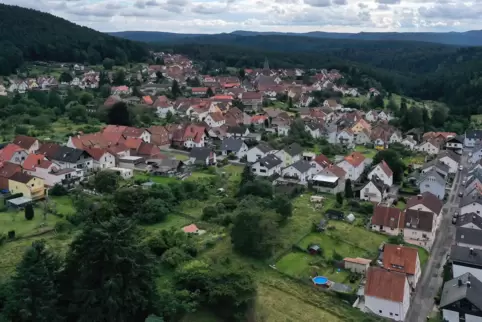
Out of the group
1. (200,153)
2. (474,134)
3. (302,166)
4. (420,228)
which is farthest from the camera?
(474,134)

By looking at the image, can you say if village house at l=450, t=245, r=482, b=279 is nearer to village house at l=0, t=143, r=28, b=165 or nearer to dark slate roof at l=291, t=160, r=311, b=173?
dark slate roof at l=291, t=160, r=311, b=173

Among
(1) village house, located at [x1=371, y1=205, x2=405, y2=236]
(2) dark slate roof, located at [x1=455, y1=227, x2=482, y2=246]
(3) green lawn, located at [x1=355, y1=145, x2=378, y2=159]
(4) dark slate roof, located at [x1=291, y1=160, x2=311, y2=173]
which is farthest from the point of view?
(3) green lawn, located at [x1=355, y1=145, x2=378, y2=159]

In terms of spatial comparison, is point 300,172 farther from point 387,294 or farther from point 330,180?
point 387,294

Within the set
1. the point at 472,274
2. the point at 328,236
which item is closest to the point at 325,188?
the point at 328,236

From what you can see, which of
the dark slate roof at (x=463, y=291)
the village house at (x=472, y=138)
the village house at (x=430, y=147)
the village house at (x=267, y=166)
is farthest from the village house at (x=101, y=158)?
the village house at (x=472, y=138)

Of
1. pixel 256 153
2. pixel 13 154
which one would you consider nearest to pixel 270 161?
pixel 256 153

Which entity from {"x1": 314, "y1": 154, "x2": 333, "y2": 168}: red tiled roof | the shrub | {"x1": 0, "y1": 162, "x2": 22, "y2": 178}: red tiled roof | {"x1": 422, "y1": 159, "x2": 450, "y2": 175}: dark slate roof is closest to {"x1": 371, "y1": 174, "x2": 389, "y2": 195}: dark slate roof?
{"x1": 314, "y1": 154, "x2": 333, "y2": 168}: red tiled roof
